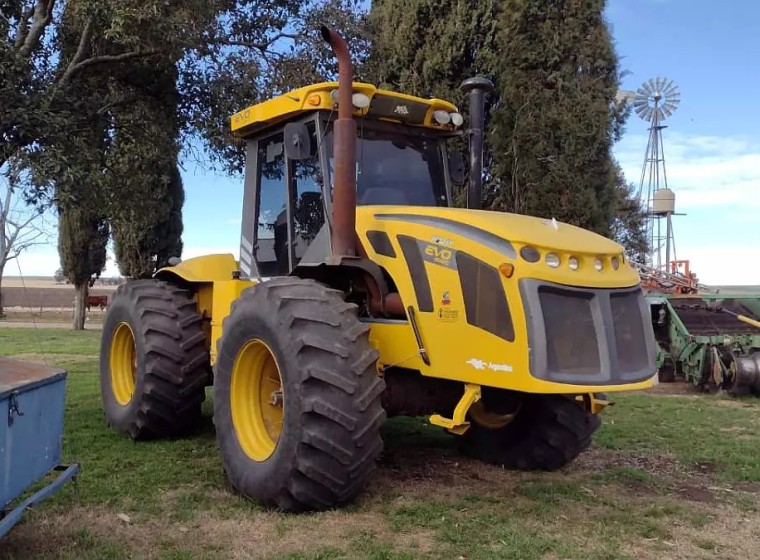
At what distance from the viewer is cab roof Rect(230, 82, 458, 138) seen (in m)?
5.22

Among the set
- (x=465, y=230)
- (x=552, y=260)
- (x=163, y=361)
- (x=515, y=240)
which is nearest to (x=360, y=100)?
(x=465, y=230)

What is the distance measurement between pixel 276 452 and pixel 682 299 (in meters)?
9.02

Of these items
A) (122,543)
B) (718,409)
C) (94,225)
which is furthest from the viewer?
(94,225)

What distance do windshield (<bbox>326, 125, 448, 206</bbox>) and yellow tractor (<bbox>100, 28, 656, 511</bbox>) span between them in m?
0.01

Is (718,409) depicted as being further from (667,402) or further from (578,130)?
(578,130)

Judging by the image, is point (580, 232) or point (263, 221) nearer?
point (580, 232)

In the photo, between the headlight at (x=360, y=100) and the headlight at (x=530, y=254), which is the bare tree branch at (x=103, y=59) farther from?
the headlight at (x=530, y=254)

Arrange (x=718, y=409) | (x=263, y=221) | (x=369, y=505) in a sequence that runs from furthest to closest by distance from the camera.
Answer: (x=718, y=409) → (x=263, y=221) → (x=369, y=505)

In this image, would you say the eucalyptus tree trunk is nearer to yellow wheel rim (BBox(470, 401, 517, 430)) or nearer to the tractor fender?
the tractor fender

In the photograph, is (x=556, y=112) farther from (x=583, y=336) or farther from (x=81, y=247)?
(x=81, y=247)

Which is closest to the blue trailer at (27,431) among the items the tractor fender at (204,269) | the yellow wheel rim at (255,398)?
the yellow wheel rim at (255,398)

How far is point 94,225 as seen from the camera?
83.8 feet

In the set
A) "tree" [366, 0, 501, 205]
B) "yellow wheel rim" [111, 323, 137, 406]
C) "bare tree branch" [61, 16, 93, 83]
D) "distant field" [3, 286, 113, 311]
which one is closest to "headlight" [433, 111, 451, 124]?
"yellow wheel rim" [111, 323, 137, 406]

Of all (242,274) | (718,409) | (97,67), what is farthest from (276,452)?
(97,67)
